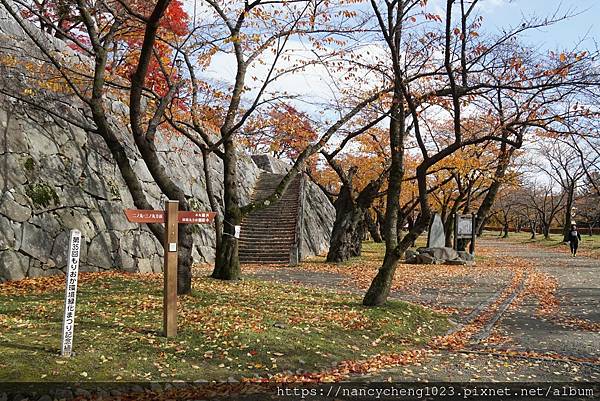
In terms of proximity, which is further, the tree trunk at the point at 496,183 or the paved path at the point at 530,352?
the tree trunk at the point at 496,183

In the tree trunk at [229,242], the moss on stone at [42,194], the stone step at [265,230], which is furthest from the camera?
the stone step at [265,230]

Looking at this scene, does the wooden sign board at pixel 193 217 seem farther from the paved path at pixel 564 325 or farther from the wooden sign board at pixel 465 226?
the wooden sign board at pixel 465 226

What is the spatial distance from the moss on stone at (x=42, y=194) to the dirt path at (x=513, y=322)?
18.4 feet

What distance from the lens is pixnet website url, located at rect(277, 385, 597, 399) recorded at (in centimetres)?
484

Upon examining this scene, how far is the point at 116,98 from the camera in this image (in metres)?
15.9

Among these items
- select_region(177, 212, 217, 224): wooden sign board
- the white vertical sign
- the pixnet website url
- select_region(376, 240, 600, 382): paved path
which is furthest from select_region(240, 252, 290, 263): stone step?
the pixnet website url

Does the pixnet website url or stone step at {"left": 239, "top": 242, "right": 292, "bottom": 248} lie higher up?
stone step at {"left": 239, "top": 242, "right": 292, "bottom": 248}

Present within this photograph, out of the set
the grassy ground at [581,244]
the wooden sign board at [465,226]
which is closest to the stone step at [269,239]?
the wooden sign board at [465,226]

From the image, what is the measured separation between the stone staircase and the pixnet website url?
12.6 meters

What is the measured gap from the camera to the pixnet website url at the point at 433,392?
15.9 ft

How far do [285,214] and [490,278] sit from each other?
9232 millimetres

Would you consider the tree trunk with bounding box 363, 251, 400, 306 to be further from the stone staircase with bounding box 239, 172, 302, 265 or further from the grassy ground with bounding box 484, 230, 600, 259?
the grassy ground with bounding box 484, 230, 600, 259

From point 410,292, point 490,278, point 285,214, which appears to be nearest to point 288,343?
point 410,292

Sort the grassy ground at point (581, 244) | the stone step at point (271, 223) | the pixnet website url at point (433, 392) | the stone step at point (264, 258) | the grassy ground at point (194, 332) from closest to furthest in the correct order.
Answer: the pixnet website url at point (433, 392) → the grassy ground at point (194, 332) → the stone step at point (264, 258) → the stone step at point (271, 223) → the grassy ground at point (581, 244)
